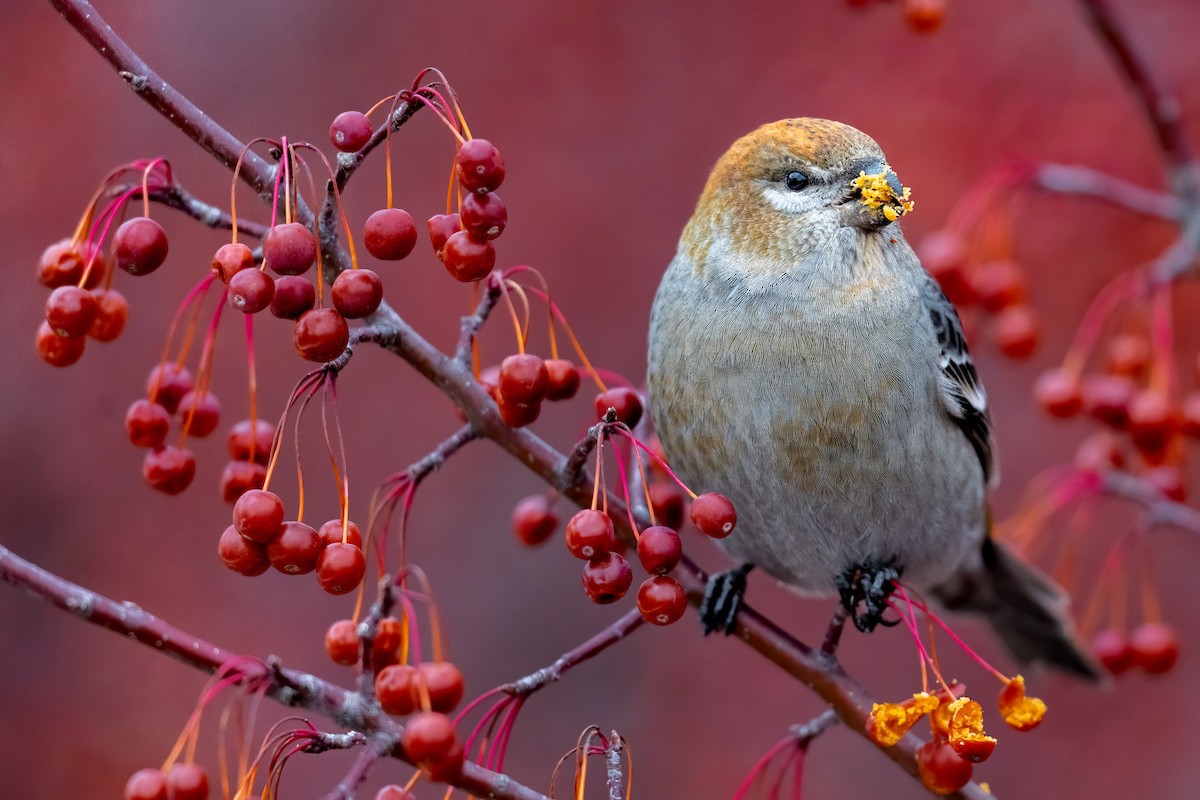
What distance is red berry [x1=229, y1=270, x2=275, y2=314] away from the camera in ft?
6.74

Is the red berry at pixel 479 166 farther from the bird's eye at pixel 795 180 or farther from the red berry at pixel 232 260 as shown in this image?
the bird's eye at pixel 795 180

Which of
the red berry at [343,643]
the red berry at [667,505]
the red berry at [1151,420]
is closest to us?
the red berry at [343,643]

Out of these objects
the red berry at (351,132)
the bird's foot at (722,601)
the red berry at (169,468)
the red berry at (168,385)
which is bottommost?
the bird's foot at (722,601)

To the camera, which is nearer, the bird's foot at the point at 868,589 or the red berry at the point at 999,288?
the bird's foot at the point at 868,589

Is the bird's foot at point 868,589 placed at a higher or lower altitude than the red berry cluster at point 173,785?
lower

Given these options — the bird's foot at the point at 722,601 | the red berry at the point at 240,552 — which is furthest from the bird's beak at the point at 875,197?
the red berry at the point at 240,552

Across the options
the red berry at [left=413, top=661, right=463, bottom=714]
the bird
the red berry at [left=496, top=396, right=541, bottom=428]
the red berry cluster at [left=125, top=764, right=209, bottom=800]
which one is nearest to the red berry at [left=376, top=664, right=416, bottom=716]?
the red berry at [left=413, top=661, right=463, bottom=714]

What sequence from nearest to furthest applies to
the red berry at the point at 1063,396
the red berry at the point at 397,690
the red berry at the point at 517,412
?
the red berry at the point at 397,690
the red berry at the point at 517,412
the red berry at the point at 1063,396

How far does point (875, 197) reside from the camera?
3.03 m

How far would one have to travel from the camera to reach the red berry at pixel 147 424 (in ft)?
8.22

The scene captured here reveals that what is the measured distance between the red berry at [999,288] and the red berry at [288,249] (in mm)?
2410

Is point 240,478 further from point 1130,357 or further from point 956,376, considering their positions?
point 1130,357

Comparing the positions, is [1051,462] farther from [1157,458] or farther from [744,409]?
[744,409]

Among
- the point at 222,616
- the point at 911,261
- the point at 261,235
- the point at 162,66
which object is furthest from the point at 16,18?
the point at 911,261
